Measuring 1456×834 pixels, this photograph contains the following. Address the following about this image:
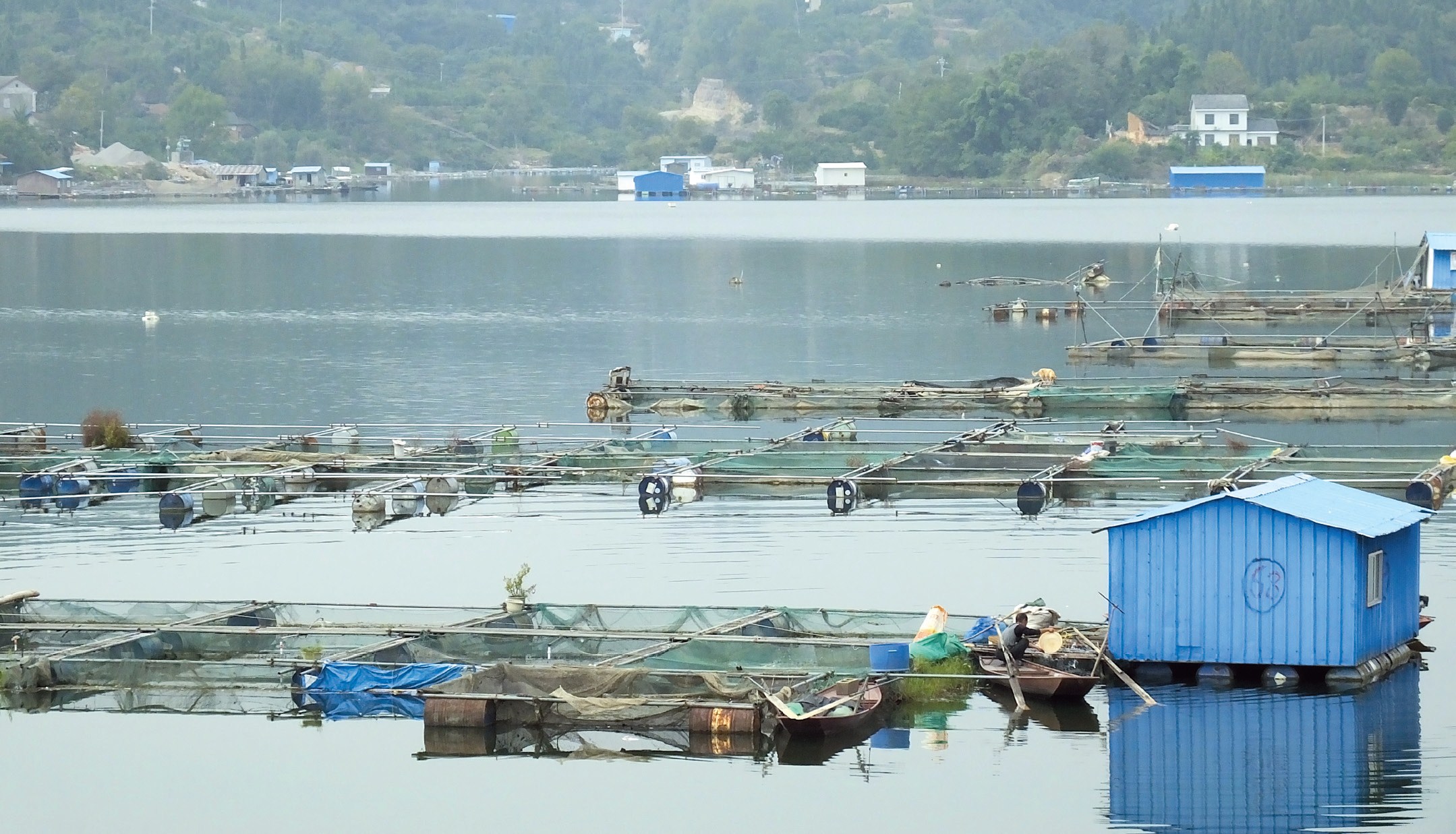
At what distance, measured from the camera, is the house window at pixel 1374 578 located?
22.0 m

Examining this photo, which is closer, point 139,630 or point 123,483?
point 139,630

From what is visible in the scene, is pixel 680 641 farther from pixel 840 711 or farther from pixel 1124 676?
pixel 1124 676

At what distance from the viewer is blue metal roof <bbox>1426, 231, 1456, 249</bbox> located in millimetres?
68062

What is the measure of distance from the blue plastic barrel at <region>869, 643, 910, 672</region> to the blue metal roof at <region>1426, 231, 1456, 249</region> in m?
50.6

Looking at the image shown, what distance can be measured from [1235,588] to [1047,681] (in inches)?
86.7

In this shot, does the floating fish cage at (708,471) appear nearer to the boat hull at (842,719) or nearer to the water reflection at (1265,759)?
the water reflection at (1265,759)

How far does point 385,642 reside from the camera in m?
23.7

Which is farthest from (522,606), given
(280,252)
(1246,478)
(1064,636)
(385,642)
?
(280,252)

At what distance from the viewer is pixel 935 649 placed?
22.7 m

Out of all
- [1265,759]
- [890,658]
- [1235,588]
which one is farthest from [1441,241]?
[1265,759]

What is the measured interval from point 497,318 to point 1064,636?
2286 inches

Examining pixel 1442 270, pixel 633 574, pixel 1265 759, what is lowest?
pixel 1265 759

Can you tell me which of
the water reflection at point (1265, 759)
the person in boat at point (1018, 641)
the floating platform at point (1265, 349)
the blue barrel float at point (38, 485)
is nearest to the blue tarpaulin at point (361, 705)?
the person in boat at point (1018, 641)

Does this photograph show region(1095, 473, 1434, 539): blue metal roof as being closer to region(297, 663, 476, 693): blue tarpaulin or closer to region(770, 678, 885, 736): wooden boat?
region(770, 678, 885, 736): wooden boat
